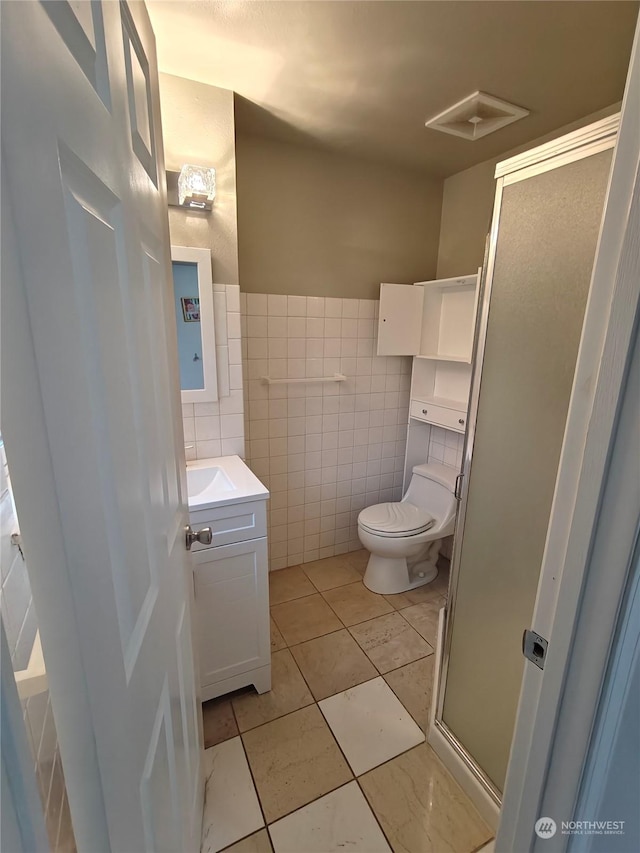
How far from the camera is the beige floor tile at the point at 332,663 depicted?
5.58ft

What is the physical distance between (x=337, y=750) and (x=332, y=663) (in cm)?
38

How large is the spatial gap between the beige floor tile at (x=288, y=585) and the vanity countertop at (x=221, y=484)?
2.98 ft

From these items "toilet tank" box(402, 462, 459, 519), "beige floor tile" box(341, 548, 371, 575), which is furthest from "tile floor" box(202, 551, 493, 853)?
"toilet tank" box(402, 462, 459, 519)

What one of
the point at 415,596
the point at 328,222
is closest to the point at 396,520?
the point at 415,596

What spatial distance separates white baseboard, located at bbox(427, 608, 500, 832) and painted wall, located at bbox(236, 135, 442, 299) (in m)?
1.97

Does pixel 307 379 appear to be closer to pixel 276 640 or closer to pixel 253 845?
pixel 276 640

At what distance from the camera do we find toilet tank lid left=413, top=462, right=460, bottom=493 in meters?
2.31

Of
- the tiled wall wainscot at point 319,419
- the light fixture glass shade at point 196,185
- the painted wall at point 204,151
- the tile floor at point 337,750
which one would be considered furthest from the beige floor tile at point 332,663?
the light fixture glass shade at point 196,185

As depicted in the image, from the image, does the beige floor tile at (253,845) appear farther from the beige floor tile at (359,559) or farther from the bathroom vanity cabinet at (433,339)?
the bathroom vanity cabinet at (433,339)

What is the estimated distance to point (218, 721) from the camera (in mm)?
1542

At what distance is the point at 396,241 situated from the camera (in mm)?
2355

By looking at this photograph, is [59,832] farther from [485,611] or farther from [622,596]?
[485,611]

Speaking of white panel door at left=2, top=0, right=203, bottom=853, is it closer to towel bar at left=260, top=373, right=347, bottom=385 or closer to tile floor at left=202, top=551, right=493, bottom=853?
tile floor at left=202, top=551, right=493, bottom=853

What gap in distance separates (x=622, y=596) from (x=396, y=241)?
2.26 m
